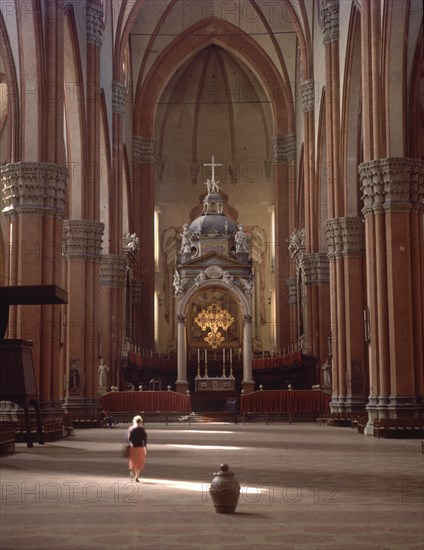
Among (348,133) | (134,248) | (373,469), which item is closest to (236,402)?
(134,248)

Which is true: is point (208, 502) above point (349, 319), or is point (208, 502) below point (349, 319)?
below

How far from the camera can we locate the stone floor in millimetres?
7203

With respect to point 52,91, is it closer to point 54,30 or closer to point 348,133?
point 54,30

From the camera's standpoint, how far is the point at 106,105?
38406mm

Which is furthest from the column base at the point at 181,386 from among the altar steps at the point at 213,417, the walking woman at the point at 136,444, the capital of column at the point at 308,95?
the walking woman at the point at 136,444

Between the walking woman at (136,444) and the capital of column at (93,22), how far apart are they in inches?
939

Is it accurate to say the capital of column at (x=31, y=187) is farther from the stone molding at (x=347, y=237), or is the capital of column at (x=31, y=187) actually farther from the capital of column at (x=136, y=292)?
the capital of column at (x=136, y=292)

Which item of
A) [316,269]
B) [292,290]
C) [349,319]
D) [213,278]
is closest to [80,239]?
[349,319]

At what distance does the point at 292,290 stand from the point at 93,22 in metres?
21.2

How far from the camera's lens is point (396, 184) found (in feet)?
78.2

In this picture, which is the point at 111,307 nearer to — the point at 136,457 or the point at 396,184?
the point at 396,184

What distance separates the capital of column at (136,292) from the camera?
48694mm

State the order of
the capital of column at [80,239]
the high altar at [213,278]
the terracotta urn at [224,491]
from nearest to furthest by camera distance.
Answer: the terracotta urn at [224,491] → the capital of column at [80,239] → the high altar at [213,278]

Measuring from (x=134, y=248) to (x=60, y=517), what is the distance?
36457 mm
